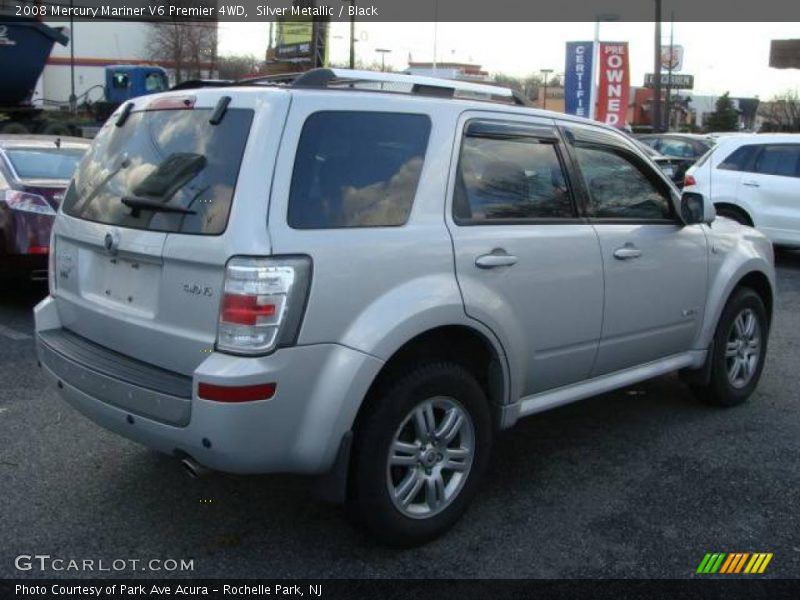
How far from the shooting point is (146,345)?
3287 millimetres

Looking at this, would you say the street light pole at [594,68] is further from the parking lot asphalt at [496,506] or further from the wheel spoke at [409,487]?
the wheel spoke at [409,487]

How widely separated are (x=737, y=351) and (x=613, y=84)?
63.6 feet

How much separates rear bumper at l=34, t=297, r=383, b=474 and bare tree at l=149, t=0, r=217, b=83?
47375 mm

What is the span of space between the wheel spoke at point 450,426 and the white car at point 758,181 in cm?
844

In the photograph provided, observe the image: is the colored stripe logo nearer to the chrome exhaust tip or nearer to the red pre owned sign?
the chrome exhaust tip

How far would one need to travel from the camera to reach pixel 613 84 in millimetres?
23359

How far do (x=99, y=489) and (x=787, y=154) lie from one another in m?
10.1

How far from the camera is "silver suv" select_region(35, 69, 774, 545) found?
3.02 metres

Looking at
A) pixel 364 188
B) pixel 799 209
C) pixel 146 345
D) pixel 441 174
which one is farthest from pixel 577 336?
pixel 799 209

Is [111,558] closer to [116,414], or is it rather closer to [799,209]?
[116,414]

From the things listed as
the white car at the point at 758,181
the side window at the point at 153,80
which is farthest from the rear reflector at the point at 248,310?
the side window at the point at 153,80

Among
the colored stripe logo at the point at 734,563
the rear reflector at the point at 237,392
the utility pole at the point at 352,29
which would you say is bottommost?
the colored stripe logo at the point at 734,563

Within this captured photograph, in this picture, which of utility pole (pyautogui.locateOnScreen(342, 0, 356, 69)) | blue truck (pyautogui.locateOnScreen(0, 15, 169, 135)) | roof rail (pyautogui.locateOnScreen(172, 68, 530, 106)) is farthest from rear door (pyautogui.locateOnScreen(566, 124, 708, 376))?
utility pole (pyautogui.locateOnScreen(342, 0, 356, 69))

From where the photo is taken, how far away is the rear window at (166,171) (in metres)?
3.14
